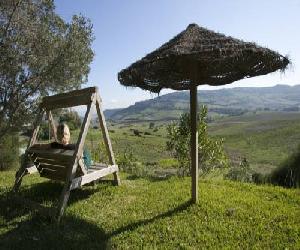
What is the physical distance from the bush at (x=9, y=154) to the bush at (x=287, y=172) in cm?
1926

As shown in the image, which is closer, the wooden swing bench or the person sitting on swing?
the wooden swing bench

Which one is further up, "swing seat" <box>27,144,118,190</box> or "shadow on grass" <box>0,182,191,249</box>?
"swing seat" <box>27,144,118,190</box>

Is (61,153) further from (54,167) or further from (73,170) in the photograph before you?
(73,170)

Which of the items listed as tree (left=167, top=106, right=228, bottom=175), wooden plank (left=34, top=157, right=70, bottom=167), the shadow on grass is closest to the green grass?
the shadow on grass

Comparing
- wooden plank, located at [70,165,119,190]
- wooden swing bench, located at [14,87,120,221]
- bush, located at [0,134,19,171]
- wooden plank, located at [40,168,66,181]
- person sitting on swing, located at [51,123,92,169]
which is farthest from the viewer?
bush, located at [0,134,19,171]

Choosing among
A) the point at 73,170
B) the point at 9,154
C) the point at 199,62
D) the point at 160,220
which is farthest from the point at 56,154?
the point at 9,154

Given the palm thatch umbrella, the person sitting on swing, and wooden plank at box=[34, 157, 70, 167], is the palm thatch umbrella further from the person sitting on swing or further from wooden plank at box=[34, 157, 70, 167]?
wooden plank at box=[34, 157, 70, 167]

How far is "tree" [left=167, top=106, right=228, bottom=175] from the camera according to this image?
23.1m

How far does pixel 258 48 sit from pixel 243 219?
3.95 m

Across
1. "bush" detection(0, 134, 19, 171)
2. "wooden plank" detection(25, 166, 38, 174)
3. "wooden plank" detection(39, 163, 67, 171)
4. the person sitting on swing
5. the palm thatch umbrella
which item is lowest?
"bush" detection(0, 134, 19, 171)

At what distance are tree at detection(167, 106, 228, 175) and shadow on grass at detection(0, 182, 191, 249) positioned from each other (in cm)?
1303

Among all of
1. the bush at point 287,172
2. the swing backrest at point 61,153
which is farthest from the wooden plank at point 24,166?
the bush at point 287,172

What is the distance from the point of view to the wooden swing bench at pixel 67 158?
10.1 metres

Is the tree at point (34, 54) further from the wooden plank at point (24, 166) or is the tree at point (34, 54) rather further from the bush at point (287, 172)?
the bush at point (287, 172)
